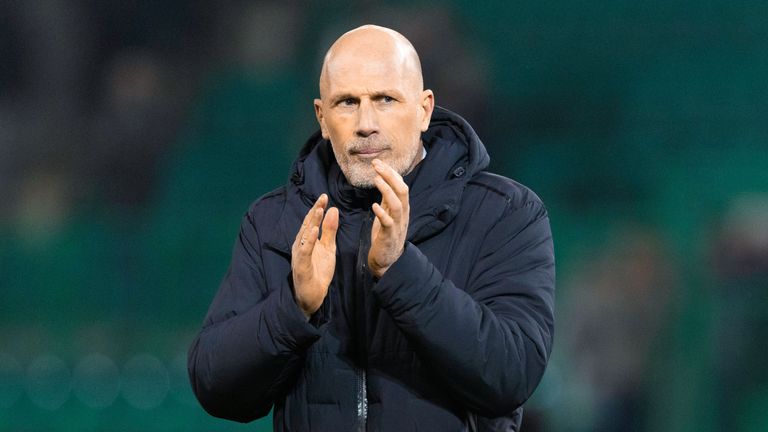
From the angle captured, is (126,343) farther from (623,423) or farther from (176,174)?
(623,423)

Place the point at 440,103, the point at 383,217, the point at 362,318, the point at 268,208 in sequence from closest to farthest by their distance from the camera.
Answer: the point at 383,217 < the point at 362,318 < the point at 268,208 < the point at 440,103

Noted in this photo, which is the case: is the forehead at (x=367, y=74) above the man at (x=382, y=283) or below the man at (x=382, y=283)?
above

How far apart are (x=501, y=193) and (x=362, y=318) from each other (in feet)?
0.80

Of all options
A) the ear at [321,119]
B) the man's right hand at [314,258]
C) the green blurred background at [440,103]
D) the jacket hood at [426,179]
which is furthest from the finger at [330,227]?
the green blurred background at [440,103]

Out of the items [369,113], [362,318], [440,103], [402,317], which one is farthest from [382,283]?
[440,103]

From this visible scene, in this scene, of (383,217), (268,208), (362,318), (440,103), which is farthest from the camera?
(440,103)

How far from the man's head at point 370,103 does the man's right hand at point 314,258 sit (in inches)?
5.3

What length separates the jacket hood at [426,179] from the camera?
4.55 ft

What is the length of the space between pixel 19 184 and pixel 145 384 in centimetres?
60

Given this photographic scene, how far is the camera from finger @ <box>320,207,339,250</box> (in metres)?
1.28

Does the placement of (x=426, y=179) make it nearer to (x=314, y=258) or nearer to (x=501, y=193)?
(x=501, y=193)

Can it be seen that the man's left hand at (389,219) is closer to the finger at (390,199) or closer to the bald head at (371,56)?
the finger at (390,199)

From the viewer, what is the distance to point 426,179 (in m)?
1.42

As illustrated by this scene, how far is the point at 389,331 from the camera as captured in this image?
137 centimetres
